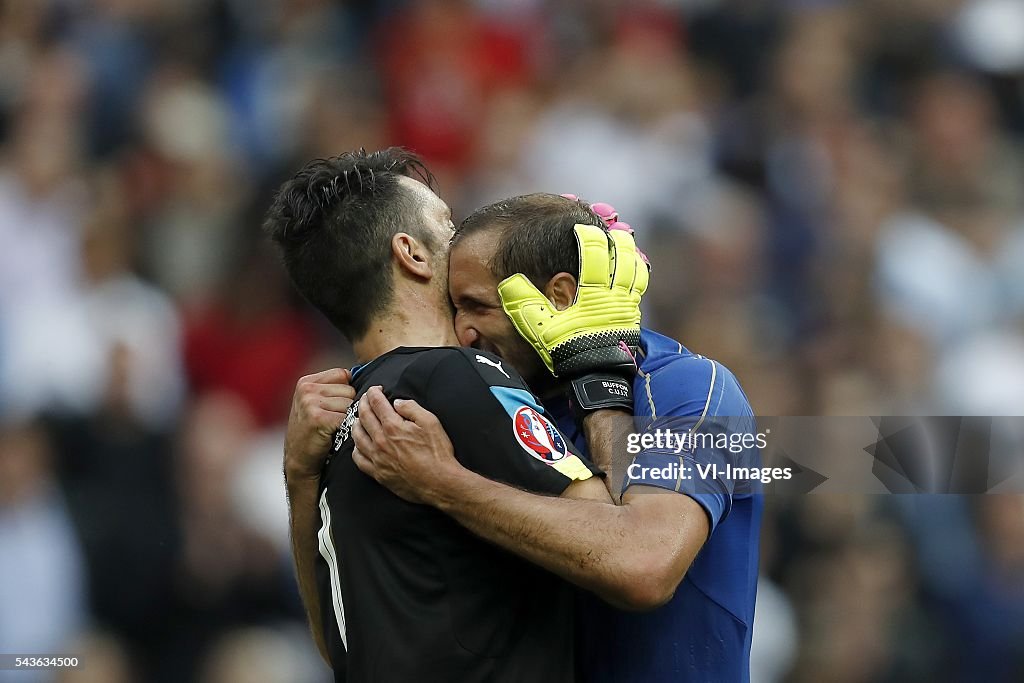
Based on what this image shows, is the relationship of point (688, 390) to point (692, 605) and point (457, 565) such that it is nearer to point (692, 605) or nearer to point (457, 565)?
point (692, 605)

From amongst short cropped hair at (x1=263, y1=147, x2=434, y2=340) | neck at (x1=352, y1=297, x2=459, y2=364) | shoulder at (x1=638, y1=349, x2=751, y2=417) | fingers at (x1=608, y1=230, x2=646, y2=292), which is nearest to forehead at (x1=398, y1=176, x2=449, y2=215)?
short cropped hair at (x1=263, y1=147, x2=434, y2=340)

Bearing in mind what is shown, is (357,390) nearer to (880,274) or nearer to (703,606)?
(703,606)

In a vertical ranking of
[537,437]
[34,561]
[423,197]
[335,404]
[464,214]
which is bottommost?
[537,437]

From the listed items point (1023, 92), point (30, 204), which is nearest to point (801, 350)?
point (1023, 92)

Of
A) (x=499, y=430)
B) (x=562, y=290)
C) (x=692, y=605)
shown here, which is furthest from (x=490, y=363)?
(x=692, y=605)

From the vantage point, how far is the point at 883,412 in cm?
658

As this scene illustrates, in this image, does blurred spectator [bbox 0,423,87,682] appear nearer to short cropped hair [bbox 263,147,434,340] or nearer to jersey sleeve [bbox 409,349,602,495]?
short cropped hair [bbox 263,147,434,340]

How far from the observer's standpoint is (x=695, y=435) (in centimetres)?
308

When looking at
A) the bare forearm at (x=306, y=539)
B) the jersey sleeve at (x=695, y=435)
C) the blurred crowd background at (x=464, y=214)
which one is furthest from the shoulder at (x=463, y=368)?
the blurred crowd background at (x=464, y=214)

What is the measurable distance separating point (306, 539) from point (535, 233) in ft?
3.21

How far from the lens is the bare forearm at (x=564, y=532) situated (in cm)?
281

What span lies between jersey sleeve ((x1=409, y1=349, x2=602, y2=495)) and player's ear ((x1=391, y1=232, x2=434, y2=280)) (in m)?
0.41

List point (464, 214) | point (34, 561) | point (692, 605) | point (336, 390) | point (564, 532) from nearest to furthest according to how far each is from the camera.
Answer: point (564, 532) < point (692, 605) < point (336, 390) < point (34, 561) < point (464, 214)

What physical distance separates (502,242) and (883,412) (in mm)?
3773
